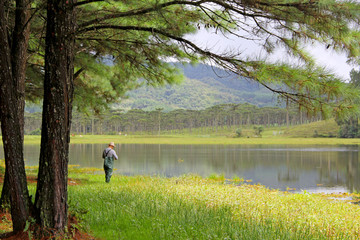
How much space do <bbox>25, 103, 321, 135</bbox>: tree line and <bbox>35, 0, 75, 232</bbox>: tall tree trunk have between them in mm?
143071

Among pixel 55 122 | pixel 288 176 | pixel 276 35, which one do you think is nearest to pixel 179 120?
pixel 288 176

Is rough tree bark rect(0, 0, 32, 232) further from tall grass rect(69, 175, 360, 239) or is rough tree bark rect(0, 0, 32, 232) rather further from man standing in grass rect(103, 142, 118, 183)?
man standing in grass rect(103, 142, 118, 183)

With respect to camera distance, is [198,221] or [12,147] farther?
[198,221]

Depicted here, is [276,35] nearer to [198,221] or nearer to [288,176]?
[198,221]

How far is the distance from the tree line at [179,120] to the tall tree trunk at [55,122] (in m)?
143

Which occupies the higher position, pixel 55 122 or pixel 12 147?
pixel 55 122

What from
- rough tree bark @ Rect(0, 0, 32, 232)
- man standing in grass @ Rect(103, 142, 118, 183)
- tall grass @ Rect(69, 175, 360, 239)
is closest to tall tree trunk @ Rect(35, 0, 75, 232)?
rough tree bark @ Rect(0, 0, 32, 232)

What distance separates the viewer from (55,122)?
4.96 m

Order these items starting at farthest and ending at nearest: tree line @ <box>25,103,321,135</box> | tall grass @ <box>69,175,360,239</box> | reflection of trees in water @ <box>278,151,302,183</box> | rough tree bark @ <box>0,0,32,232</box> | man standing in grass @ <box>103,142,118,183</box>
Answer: tree line @ <box>25,103,321,135</box>
reflection of trees in water @ <box>278,151,302,183</box>
man standing in grass @ <box>103,142,118,183</box>
tall grass @ <box>69,175,360,239</box>
rough tree bark @ <box>0,0,32,232</box>

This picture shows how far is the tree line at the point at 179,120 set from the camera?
153m

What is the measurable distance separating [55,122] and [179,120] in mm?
A: 164051

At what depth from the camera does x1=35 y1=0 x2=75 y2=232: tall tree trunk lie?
497 centimetres

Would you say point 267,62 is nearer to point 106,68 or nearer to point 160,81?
point 160,81

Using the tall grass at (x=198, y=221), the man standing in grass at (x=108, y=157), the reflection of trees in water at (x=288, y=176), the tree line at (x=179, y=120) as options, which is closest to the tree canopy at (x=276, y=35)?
the tall grass at (x=198, y=221)
